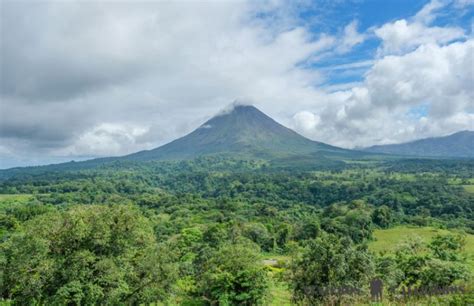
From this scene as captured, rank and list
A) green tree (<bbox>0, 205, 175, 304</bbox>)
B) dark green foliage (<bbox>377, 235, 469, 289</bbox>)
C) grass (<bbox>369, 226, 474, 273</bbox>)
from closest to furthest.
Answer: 1. green tree (<bbox>0, 205, 175, 304</bbox>)
2. dark green foliage (<bbox>377, 235, 469, 289</bbox>)
3. grass (<bbox>369, 226, 474, 273</bbox>)

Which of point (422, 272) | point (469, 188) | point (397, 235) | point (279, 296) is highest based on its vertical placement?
point (422, 272)

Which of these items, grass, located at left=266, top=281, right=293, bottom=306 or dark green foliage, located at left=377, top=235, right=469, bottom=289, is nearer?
dark green foliage, located at left=377, top=235, right=469, bottom=289

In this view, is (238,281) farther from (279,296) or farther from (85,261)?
(85,261)

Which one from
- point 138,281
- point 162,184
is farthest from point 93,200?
point 138,281

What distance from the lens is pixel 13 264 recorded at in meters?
14.9

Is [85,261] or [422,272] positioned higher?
[85,261]

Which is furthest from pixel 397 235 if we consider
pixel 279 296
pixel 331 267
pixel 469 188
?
pixel 469 188

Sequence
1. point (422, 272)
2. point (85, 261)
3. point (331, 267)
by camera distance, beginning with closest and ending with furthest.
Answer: point (85, 261) < point (331, 267) < point (422, 272)

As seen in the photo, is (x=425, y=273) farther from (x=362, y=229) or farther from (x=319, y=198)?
(x=319, y=198)

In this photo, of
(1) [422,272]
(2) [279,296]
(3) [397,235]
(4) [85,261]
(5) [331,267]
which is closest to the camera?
(4) [85,261]

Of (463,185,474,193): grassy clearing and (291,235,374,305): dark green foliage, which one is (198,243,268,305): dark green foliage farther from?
(463,185,474,193): grassy clearing

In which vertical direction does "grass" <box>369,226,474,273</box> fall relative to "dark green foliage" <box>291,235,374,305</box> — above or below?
below

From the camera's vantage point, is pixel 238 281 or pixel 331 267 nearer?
pixel 331 267

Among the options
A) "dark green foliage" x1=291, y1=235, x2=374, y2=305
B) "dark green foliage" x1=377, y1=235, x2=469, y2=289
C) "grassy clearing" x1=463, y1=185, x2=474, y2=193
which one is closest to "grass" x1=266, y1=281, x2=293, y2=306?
"dark green foliage" x1=291, y1=235, x2=374, y2=305
